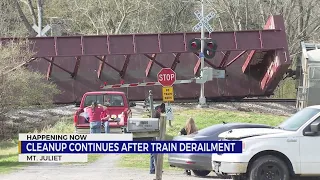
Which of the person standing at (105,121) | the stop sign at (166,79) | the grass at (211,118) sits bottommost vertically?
the grass at (211,118)

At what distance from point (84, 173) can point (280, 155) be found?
232 inches

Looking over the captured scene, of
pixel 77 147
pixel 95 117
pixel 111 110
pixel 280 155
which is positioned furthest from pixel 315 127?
pixel 111 110

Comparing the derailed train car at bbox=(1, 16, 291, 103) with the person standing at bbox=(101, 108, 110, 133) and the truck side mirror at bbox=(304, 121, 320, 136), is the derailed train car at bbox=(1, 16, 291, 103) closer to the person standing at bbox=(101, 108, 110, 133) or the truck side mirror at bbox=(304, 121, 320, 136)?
the person standing at bbox=(101, 108, 110, 133)

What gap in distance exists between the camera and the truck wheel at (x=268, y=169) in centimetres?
1405

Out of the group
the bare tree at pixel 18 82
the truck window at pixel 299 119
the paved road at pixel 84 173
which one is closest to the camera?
the truck window at pixel 299 119

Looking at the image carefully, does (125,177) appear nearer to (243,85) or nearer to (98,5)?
(243,85)

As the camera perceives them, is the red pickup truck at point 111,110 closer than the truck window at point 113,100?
Yes

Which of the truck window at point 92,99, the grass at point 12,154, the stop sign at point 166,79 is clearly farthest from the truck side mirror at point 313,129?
the truck window at point 92,99

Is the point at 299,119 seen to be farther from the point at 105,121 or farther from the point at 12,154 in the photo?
the point at 12,154

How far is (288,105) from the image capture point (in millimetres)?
36969

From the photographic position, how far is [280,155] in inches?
559

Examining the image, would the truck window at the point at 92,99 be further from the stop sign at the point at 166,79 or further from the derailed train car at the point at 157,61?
the derailed train car at the point at 157,61

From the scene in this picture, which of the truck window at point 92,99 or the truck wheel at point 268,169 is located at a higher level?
the truck window at point 92,99

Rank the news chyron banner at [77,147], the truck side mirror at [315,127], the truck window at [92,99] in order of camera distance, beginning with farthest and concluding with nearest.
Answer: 1. the truck window at [92,99]
2. the truck side mirror at [315,127]
3. the news chyron banner at [77,147]
